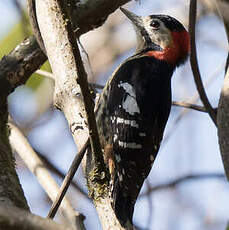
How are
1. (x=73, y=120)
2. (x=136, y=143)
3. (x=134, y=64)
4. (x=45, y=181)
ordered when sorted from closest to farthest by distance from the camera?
1. (x=73, y=120)
2. (x=45, y=181)
3. (x=136, y=143)
4. (x=134, y=64)

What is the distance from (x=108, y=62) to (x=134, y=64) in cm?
310

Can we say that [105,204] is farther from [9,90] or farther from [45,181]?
[9,90]

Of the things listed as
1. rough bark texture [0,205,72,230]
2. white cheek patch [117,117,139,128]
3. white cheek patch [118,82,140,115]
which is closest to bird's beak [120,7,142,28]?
white cheek patch [118,82,140,115]

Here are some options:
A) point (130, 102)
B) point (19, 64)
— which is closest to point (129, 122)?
point (130, 102)

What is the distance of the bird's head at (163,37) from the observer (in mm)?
3752

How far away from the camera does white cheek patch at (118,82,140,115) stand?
2.99m

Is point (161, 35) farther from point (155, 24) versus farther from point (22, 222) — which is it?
point (22, 222)

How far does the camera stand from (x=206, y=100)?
9.16 ft

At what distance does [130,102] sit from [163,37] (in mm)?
943

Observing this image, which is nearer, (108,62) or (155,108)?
(155,108)

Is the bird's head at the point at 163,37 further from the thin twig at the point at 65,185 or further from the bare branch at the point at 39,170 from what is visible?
the thin twig at the point at 65,185

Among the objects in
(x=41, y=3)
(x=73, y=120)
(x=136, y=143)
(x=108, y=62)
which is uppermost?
(x=41, y=3)

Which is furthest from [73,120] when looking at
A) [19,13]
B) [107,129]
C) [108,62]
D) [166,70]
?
[108,62]

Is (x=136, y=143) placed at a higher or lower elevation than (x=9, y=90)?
lower
